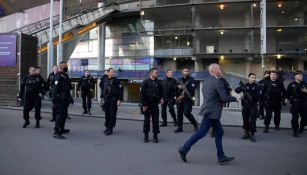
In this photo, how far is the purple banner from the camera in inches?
671

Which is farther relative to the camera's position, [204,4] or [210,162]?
[204,4]

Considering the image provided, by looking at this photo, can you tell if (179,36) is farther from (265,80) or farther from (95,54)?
(265,80)

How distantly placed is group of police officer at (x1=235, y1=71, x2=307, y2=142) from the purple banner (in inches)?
465

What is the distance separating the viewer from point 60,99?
30.3 feet

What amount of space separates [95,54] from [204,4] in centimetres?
1470

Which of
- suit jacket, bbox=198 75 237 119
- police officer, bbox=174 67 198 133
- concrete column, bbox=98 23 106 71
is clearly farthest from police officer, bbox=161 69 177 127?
concrete column, bbox=98 23 106 71

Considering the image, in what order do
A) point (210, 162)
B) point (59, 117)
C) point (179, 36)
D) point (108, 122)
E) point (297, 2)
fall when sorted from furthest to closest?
point (179, 36) → point (297, 2) → point (108, 122) → point (59, 117) → point (210, 162)

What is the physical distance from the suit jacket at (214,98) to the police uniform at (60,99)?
409 centimetres

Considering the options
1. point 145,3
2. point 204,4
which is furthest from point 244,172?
point 145,3

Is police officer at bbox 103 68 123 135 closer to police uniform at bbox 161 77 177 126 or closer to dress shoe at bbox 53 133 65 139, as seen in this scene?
dress shoe at bbox 53 133 65 139

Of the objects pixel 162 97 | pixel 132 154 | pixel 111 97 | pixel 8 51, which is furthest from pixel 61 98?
pixel 8 51

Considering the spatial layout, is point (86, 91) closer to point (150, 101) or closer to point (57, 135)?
point (57, 135)

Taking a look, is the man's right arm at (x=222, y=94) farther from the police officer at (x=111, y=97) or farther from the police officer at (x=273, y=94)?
the police officer at (x=273, y=94)

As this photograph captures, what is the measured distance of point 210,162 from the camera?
21.6 feet
